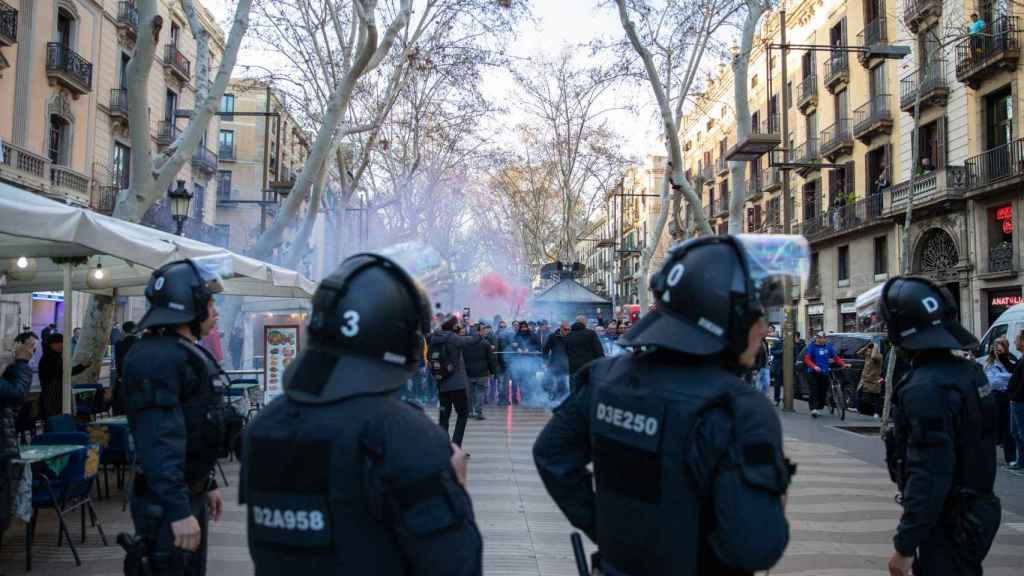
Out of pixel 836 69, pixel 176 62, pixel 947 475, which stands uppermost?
pixel 836 69

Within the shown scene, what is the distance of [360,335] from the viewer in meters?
1.87

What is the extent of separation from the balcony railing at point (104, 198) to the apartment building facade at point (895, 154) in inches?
786

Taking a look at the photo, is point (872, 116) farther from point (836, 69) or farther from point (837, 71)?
point (836, 69)

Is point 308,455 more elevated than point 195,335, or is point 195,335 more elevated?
point 195,335

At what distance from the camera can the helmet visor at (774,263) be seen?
2078 mm

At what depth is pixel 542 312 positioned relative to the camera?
76.1 ft

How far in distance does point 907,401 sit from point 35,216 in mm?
5599

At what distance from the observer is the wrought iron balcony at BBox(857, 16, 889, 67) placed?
27453 mm

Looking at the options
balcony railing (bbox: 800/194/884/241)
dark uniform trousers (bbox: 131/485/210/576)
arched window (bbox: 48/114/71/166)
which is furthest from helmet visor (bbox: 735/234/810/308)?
balcony railing (bbox: 800/194/884/241)

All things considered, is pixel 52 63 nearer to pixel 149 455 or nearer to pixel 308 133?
pixel 308 133

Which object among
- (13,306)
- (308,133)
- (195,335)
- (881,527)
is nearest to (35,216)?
(195,335)

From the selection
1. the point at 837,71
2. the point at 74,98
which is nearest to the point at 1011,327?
the point at 837,71

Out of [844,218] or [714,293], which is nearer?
[714,293]

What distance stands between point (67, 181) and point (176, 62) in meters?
9.03
